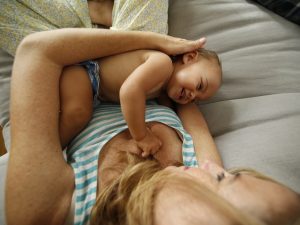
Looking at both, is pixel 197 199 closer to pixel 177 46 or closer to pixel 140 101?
pixel 140 101

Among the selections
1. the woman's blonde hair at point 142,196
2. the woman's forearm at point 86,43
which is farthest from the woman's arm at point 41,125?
the woman's blonde hair at point 142,196

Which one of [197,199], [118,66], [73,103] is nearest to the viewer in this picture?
[197,199]

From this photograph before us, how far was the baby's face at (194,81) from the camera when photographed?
100 centimetres

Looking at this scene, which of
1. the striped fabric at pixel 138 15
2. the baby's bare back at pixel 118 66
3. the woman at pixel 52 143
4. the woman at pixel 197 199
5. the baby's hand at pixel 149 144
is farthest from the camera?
the striped fabric at pixel 138 15

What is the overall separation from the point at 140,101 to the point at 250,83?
0.46 m

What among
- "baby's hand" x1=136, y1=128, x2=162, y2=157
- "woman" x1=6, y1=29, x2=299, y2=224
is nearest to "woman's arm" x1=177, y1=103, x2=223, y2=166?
"woman" x1=6, y1=29, x2=299, y2=224

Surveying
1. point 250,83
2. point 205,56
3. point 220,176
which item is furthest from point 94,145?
point 250,83

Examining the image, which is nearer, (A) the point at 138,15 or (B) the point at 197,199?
(B) the point at 197,199

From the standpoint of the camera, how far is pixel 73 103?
2.83ft

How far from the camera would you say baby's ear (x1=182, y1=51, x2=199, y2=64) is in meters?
1.04

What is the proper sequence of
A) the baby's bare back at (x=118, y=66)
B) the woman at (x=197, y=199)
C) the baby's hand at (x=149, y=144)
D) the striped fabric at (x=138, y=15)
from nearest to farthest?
the woman at (x=197, y=199) → the baby's hand at (x=149, y=144) → the baby's bare back at (x=118, y=66) → the striped fabric at (x=138, y=15)

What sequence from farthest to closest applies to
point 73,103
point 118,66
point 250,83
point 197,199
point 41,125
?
point 250,83 < point 118,66 < point 73,103 < point 41,125 < point 197,199

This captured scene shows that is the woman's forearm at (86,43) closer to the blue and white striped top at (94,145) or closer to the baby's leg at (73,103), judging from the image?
the baby's leg at (73,103)

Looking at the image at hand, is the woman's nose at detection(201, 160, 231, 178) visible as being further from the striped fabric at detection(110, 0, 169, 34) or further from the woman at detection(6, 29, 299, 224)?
the striped fabric at detection(110, 0, 169, 34)
